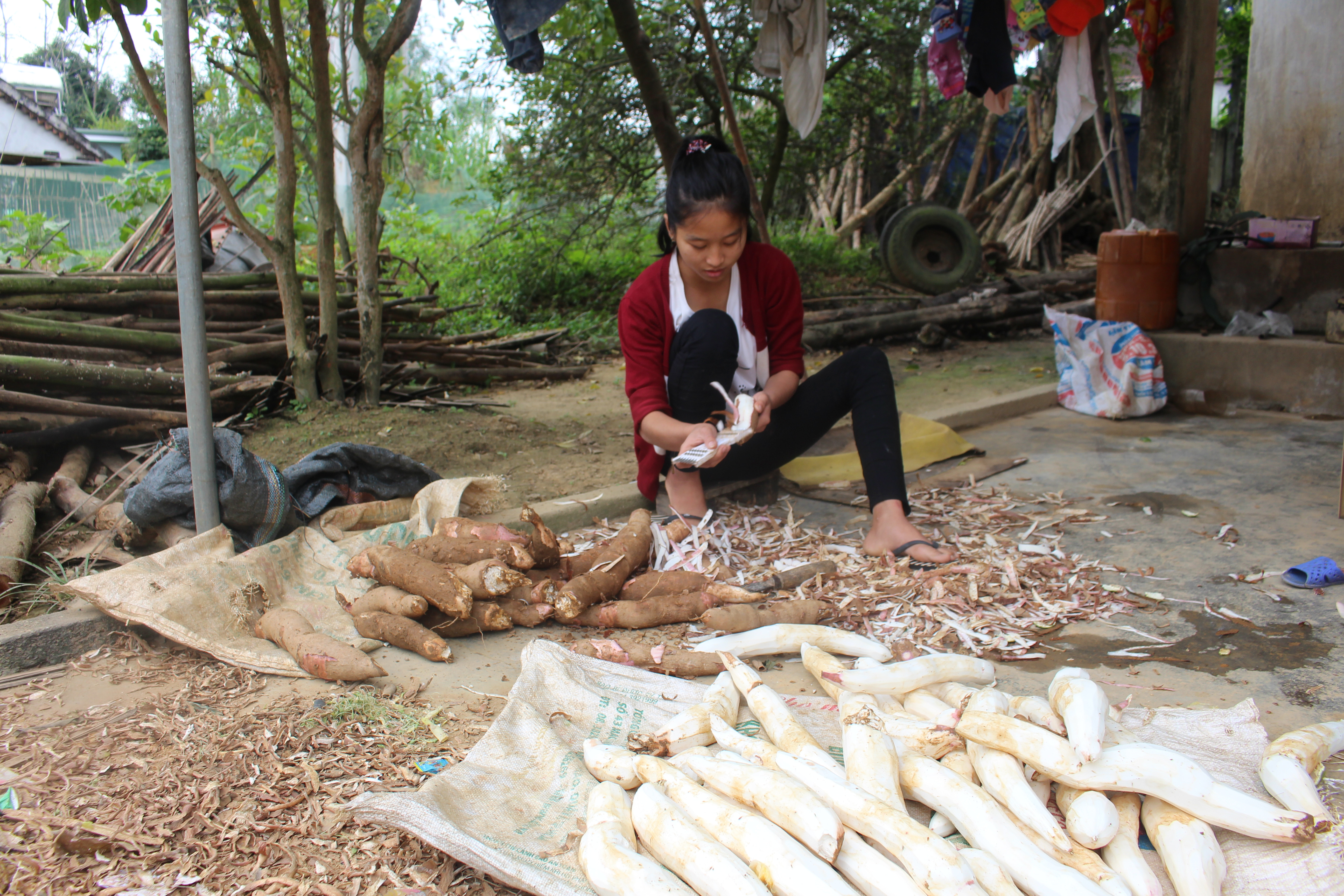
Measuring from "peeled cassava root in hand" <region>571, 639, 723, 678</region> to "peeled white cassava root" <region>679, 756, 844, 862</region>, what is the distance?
0.52m

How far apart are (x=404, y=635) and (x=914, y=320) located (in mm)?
5896

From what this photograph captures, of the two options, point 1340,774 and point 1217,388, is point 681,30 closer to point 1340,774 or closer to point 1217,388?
point 1217,388

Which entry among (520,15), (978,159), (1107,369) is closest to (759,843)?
(520,15)

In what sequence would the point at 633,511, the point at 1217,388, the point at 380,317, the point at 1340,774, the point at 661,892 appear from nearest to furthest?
the point at 661,892 → the point at 1340,774 → the point at 633,511 → the point at 380,317 → the point at 1217,388

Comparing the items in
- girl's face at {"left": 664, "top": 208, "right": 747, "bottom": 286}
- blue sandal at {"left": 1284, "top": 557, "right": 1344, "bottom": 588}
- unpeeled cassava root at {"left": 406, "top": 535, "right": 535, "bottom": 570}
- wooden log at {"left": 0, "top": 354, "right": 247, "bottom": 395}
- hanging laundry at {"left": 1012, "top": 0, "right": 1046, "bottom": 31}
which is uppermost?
hanging laundry at {"left": 1012, "top": 0, "right": 1046, "bottom": 31}

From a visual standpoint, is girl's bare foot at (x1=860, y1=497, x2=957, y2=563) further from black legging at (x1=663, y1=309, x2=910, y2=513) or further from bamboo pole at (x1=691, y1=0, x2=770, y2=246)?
bamboo pole at (x1=691, y1=0, x2=770, y2=246)

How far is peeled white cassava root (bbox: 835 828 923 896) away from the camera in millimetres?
1293

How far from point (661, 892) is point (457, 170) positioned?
18.9 meters

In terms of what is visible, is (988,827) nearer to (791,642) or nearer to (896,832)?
(896,832)

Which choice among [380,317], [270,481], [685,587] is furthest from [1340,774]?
[380,317]

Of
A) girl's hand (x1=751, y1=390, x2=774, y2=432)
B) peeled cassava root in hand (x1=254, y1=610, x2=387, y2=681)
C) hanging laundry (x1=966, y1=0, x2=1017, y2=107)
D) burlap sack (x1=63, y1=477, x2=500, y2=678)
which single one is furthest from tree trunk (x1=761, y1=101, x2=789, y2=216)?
peeled cassava root in hand (x1=254, y1=610, x2=387, y2=681)

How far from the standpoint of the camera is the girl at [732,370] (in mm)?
2734

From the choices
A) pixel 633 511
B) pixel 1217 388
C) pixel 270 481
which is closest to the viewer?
pixel 270 481

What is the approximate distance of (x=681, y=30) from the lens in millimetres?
7496
